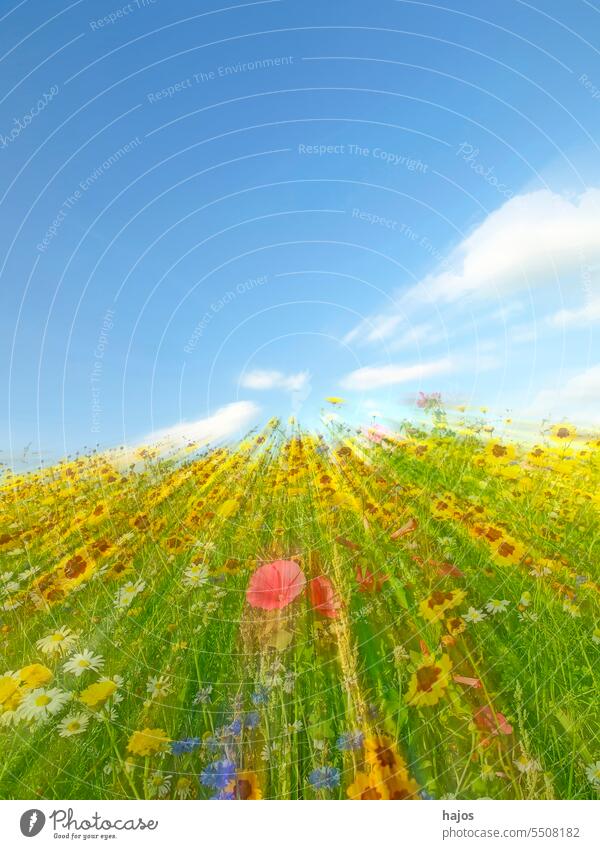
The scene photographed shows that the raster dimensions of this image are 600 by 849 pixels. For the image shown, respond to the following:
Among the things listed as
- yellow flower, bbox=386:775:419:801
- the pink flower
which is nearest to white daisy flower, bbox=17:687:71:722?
the pink flower

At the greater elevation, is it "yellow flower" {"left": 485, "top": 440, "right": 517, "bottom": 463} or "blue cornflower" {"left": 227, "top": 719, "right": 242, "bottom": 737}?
"yellow flower" {"left": 485, "top": 440, "right": 517, "bottom": 463}

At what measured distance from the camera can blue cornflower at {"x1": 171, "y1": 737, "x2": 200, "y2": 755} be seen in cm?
191

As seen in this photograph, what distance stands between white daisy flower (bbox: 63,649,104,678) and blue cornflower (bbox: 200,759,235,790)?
67cm

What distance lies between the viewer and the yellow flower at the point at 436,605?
2156 millimetres

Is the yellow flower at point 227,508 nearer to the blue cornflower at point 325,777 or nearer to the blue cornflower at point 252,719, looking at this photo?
the blue cornflower at point 252,719

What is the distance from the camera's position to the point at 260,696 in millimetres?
2023

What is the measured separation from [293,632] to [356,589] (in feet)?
1.20

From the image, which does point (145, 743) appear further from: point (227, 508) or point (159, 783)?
point (227, 508)

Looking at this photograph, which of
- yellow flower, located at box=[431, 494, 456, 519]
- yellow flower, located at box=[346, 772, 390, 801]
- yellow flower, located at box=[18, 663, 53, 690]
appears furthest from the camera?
yellow flower, located at box=[431, 494, 456, 519]

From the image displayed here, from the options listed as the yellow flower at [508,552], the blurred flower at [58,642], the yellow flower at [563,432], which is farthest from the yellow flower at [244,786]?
the yellow flower at [563,432]

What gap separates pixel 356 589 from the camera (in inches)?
96.7

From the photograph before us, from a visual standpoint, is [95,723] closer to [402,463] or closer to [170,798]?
[170,798]

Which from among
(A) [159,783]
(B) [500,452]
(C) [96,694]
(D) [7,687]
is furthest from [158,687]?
(B) [500,452]

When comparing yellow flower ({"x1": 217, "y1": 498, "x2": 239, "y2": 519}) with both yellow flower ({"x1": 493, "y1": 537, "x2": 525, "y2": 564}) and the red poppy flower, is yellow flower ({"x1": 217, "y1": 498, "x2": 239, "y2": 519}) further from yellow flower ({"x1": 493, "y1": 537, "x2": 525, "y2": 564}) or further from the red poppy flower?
yellow flower ({"x1": 493, "y1": 537, "x2": 525, "y2": 564})
